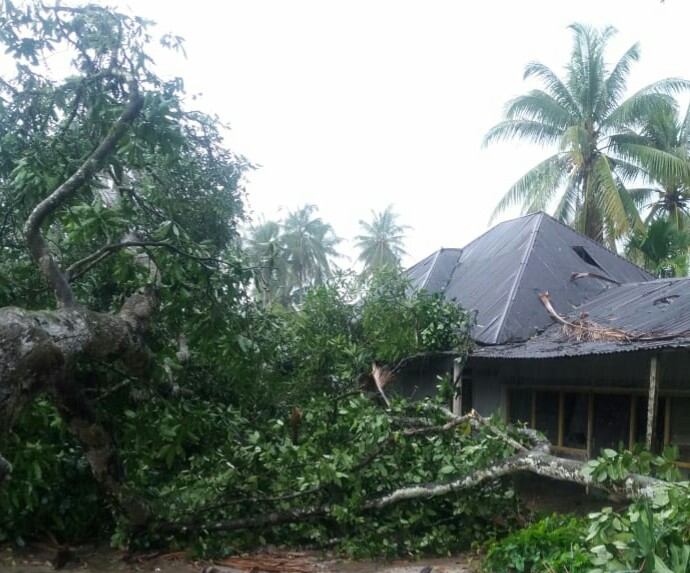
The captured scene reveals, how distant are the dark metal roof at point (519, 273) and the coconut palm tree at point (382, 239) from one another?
29301 millimetres

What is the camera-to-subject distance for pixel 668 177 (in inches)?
670

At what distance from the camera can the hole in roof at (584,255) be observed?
12891mm

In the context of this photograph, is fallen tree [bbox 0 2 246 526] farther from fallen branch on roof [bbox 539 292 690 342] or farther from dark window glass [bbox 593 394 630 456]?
dark window glass [bbox 593 394 630 456]

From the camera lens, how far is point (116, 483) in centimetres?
566

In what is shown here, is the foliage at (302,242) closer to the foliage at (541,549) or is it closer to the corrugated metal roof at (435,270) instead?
the corrugated metal roof at (435,270)

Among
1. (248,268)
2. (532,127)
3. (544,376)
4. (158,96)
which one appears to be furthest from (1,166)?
(532,127)

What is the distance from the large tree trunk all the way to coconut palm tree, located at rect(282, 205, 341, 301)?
3287 centimetres

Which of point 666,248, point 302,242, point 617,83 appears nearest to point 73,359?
point 666,248

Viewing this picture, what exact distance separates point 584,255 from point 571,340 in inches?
182

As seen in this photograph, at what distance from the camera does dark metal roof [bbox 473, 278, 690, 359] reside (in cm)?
740

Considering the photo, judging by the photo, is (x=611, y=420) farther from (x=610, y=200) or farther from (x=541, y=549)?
(x=610, y=200)

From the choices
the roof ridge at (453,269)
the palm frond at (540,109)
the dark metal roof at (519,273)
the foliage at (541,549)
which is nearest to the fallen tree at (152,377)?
the foliage at (541,549)

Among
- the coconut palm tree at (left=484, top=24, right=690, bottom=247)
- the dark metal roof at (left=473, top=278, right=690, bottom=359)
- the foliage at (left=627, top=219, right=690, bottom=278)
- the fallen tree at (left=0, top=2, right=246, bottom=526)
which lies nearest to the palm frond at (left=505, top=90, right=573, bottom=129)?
the coconut palm tree at (left=484, top=24, right=690, bottom=247)

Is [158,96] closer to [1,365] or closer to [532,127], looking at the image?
[1,365]
